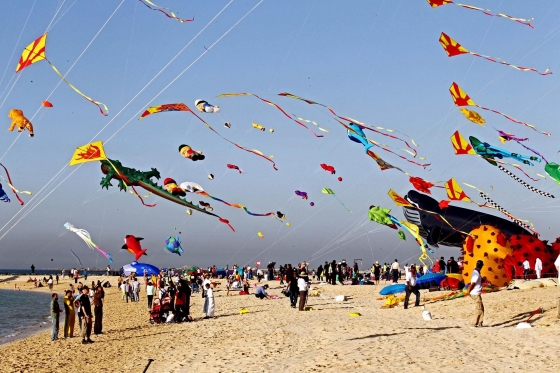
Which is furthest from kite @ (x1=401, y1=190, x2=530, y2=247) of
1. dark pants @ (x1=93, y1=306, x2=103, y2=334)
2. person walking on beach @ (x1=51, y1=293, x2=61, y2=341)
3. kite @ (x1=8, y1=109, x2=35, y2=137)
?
kite @ (x1=8, y1=109, x2=35, y2=137)

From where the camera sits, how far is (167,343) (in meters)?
15.5

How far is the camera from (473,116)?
19625mm

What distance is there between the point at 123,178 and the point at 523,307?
35.9 ft

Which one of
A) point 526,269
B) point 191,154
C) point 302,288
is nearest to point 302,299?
point 302,288

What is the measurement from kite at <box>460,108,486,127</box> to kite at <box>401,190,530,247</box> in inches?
528

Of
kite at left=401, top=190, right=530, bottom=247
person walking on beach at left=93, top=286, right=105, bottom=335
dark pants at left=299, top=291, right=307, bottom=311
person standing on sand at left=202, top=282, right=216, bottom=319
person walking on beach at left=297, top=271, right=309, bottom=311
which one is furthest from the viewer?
kite at left=401, top=190, right=530, bottom=247

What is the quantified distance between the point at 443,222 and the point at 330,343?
2304 cm

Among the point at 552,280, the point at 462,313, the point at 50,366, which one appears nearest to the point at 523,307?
the point at 462,313

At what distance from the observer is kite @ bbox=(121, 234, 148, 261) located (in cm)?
2192

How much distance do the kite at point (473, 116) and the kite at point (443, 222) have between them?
1340cm

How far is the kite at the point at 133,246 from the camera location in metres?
21.9

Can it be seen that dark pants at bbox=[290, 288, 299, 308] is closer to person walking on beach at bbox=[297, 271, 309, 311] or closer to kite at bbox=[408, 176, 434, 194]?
person walking on beach at bbox=[297, 271, 309, 311]

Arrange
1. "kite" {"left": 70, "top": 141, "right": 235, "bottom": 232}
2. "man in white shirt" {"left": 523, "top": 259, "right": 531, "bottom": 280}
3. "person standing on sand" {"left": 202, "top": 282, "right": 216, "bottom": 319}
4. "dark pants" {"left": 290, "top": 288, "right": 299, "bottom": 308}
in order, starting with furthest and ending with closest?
"man in white shirt" {"left": 523, "top": 259, "right": 531, "bottom": 280}, "dark pants" {"left": 290, "top": 288, "right": 299, "bottom": 308}, "person standing on sand" {"left": 202, "top": 282, "right": 216, "bottom": 319}, "kite" {"left": 70, "top": 141, "right": 235, "bottom": 232}

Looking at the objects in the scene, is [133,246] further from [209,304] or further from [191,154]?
[191,154]
